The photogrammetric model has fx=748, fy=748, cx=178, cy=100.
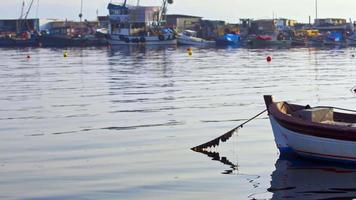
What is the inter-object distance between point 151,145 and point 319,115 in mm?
4594

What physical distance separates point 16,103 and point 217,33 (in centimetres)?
11722

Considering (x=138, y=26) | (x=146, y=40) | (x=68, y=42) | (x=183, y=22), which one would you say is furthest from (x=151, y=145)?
(x=183, y=22)

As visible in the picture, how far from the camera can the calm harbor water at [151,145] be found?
1398cm

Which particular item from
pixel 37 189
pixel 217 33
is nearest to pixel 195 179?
pixel 37 189

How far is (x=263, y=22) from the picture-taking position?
148 meters

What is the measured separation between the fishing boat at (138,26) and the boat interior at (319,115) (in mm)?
106904

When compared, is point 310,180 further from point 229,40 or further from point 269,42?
point 229,40

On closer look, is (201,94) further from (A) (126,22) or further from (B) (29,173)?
(A) (126,22)

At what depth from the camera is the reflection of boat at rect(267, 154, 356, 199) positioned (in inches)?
527

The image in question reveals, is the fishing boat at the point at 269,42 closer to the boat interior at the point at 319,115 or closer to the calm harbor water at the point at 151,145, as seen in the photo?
the calm harbor water at the point at 151,145

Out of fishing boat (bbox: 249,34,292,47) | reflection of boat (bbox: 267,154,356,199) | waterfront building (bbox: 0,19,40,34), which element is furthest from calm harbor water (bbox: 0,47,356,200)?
waterfront building (bbox: 0,19,40,34)

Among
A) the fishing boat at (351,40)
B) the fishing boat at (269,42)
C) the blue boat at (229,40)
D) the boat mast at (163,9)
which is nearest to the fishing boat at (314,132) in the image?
the fishing boat at (269,42)

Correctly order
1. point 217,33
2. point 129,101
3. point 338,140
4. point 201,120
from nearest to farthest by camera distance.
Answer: point 338,140
point 201,120
point 129,101
point 217,33

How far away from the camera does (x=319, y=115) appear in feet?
54.2
